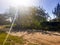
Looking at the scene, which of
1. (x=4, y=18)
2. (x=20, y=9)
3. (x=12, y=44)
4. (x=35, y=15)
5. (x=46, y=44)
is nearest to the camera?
(x=12, y=44)

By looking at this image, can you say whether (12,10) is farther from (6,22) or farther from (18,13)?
(6,22)

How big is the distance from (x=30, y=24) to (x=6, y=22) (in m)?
16.4

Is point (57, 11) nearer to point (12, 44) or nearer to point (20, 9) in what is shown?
point (20, 9)

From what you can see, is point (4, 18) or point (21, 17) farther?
point (4, 18)

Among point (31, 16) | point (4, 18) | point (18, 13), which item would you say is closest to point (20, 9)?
point (18, 13)

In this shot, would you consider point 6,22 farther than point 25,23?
Yes

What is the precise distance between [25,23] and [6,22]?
637 inches

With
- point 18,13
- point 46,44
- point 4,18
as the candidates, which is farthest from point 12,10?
point 46,44

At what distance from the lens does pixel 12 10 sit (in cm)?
3105

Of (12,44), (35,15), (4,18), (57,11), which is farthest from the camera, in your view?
(57,11)

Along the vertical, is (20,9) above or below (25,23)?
above

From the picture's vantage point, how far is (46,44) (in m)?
10.7

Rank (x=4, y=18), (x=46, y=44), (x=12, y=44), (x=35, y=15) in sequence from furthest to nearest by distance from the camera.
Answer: (x=4, y=18), (x=35, y=15), (x=46, y=44), (x=12, y=44)

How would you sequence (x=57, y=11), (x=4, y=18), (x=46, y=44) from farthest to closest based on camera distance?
(x=57, y=11), (x=4, y=18), (x=46, y=44)
